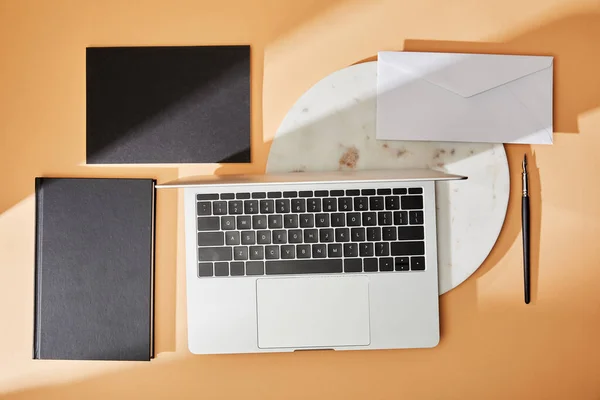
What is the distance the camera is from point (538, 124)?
3.01 feet

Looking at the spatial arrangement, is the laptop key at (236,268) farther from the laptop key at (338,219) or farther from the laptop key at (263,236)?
the laptop key at (338,219)

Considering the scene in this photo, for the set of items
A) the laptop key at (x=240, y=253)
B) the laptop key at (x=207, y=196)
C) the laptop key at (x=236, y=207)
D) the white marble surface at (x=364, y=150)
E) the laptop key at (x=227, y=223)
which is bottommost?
the laptop key at (x=240, y=253)

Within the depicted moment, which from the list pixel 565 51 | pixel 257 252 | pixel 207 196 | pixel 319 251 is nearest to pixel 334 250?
pixel 319 251

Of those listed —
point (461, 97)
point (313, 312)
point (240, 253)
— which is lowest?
point (313, 312)

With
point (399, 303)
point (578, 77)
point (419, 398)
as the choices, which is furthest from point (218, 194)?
point (578, 77)

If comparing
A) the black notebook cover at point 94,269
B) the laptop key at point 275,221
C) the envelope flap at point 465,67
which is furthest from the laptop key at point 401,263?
the black notebook cover at point 94,269

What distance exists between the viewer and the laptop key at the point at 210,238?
856 mm

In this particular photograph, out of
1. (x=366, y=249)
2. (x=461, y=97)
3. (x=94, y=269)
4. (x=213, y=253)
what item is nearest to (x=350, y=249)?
(x=366, y=249)

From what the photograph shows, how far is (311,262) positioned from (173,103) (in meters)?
0.39

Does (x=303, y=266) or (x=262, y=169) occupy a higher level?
(x=262, y=169)

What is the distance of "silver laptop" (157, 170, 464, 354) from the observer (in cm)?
86

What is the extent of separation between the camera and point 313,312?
0.87 meters

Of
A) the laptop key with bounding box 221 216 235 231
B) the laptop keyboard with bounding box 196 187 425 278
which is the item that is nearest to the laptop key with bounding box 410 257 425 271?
the laptop keyboard with bounding box 196 187 425 278

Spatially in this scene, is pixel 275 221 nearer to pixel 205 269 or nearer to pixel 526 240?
pixel 205 269
